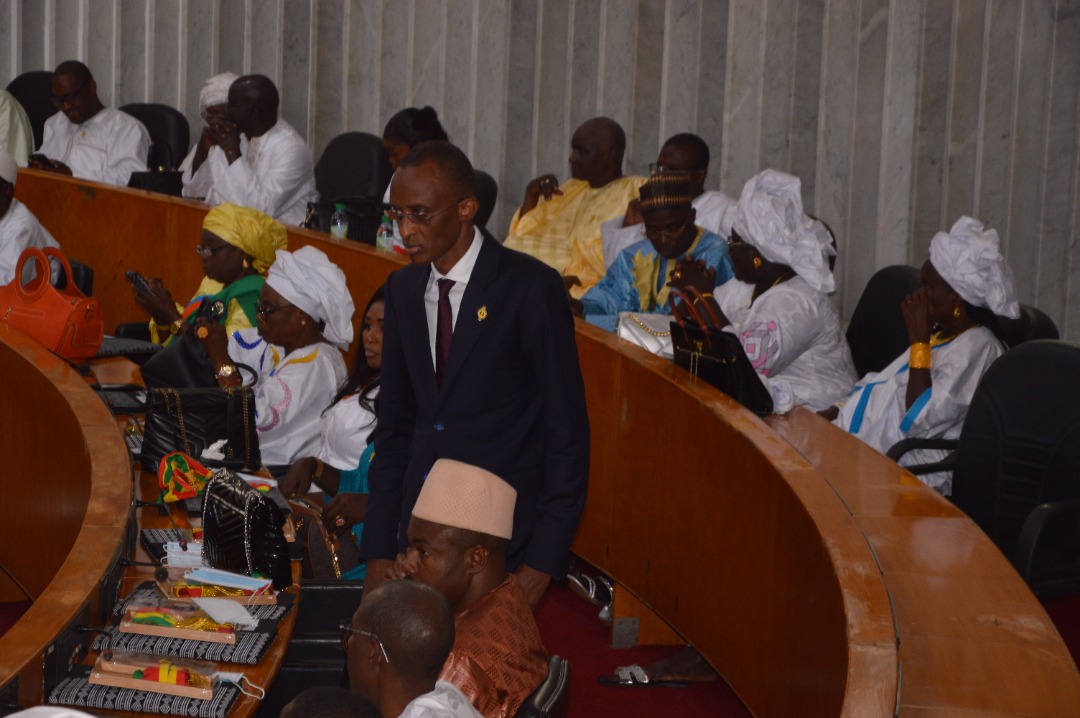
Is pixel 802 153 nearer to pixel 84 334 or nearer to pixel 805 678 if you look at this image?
pixel 84 334

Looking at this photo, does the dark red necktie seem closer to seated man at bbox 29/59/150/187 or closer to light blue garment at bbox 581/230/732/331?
light blue garment at bbox 581/230/732/331

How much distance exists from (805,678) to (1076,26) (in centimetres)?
484

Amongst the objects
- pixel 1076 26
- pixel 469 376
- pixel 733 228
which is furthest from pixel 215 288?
pixel 1076 26

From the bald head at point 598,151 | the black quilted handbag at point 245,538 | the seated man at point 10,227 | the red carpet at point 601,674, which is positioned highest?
the bald head at point 598,151

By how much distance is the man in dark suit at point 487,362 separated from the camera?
2.81 m

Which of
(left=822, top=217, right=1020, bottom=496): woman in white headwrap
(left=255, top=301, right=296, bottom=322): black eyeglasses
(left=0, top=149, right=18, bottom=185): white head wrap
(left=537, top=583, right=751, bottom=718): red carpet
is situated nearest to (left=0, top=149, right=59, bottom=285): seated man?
(left=0, top=149, right=18, bottom=185): white head wrap

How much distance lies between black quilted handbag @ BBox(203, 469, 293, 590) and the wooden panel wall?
4741 millimetres

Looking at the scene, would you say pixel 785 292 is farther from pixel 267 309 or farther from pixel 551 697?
pixel 551 697

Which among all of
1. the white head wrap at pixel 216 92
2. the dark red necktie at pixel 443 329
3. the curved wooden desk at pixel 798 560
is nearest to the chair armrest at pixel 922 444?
the curved wooden desk at pixel 798 560

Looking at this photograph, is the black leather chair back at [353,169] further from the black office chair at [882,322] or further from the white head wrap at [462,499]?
the white head wrap at [462,499]

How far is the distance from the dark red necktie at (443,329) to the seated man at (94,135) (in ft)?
18.9

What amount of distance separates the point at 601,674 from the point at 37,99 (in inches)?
259

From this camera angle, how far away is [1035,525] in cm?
340

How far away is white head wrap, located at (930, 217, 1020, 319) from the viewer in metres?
4.15
